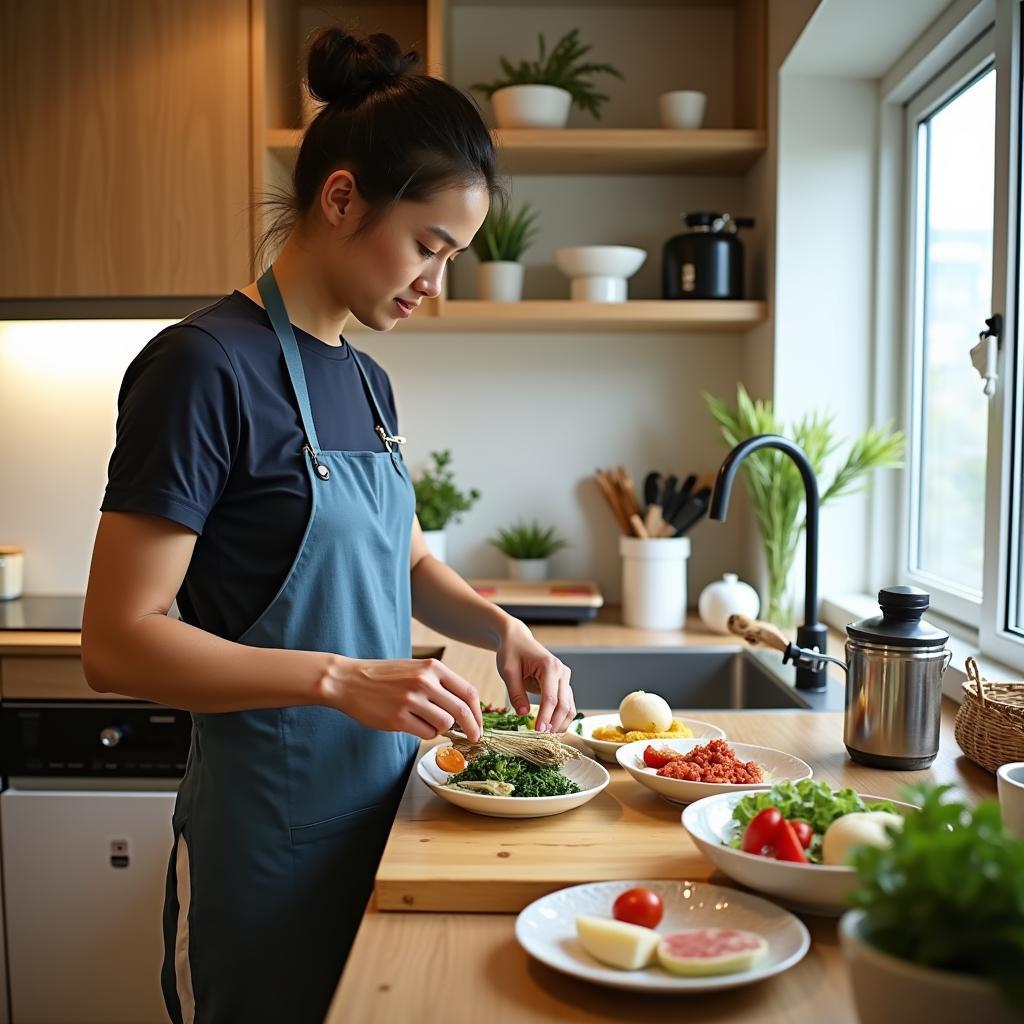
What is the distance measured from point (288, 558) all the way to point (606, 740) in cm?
48

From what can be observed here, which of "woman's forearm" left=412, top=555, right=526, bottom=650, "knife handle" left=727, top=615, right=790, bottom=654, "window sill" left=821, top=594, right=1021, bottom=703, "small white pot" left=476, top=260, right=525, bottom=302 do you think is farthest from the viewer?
"small white pot" left=476, top=260, right=525, bottom=302

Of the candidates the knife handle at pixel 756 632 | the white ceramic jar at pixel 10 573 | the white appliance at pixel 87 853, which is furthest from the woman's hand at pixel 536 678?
the white ceramic jar at pixel 10 573

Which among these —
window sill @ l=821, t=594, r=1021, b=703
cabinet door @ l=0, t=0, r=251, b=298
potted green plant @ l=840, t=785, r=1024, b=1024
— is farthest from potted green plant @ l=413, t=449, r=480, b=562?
potted green plant @ l=840, t=785, r=1024, b=1024

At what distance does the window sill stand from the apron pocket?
85 centimetres

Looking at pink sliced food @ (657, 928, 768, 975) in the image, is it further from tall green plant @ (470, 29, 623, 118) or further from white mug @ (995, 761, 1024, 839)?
tall green plant @ (470, 29, 623, 118)

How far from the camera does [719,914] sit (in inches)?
36.2

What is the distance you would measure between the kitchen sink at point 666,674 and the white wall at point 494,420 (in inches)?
23.1

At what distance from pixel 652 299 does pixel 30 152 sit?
1462mm

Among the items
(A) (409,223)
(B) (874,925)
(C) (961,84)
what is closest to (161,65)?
(A) (409,223)

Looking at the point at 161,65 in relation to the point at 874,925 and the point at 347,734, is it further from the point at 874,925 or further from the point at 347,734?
the point at 874,925

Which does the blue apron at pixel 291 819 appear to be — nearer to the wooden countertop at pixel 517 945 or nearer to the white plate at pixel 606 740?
the wooden countertop at pixel 517 945

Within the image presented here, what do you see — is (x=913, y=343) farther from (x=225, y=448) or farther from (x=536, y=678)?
(x=225, y=448)

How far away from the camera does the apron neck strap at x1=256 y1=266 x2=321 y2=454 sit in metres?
1.29

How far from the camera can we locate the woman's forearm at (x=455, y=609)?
1.51 m
